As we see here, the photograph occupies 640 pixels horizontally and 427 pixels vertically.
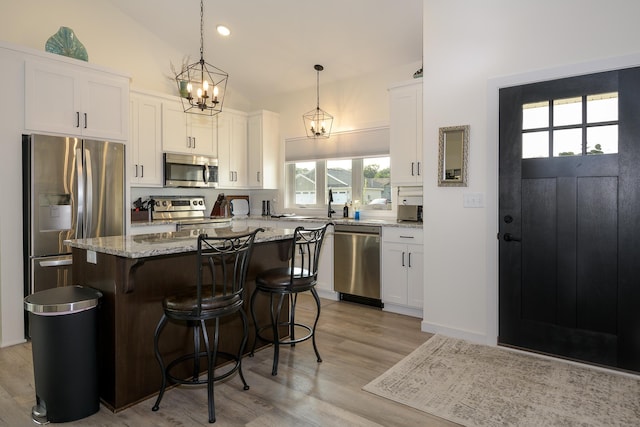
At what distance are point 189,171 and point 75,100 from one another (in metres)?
1.72

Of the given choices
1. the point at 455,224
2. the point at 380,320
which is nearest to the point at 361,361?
the point at 380,320

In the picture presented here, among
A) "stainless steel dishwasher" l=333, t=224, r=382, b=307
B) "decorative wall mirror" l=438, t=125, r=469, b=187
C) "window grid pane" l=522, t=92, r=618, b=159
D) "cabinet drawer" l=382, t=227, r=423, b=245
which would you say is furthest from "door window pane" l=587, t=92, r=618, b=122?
"stainless steel dishwasher" l=333, t=224, r=382, b=307

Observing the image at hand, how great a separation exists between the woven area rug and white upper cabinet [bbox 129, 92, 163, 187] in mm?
3655

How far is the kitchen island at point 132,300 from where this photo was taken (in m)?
2.23

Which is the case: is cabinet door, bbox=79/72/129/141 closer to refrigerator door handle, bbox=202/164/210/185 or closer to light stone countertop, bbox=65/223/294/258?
refrigerator door handle, bbox=202/164/210/185

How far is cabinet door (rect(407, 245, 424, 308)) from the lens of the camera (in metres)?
3.99

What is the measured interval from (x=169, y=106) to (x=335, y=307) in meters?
3.23

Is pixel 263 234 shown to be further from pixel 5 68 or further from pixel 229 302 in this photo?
pixel 5 68

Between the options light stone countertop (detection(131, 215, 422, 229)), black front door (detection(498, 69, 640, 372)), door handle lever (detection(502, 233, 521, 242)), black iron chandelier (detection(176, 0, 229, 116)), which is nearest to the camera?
black front door (detection(498, 69, 640, 372))

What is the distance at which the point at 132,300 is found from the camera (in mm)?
2305

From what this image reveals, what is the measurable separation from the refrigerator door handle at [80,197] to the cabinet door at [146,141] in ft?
3.52

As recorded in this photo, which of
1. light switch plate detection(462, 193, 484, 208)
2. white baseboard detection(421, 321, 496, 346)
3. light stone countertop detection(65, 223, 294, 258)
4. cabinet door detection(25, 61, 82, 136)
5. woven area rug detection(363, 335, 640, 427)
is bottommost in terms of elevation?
woven area rug detection(363, 335, 640, 427)

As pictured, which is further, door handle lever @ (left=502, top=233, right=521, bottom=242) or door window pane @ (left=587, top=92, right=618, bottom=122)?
door handle lever @ (left=502, top=233, right=521, bottom=242)

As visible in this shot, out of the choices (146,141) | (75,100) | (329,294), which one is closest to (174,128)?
(146,141)
